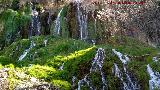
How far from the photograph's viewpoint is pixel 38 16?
2383cm

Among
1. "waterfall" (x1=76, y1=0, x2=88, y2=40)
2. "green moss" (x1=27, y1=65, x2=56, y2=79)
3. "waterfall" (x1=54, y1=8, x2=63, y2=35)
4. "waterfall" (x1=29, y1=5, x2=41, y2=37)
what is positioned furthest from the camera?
"waterfall" (x1=29, y1=5, x2=41, y2=37)

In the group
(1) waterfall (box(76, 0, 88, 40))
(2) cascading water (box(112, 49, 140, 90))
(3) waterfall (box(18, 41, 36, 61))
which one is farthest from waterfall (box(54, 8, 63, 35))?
(2) cascading water (box(112, 49, 140, 90))

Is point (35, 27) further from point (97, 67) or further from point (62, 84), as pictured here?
point (62, 84)

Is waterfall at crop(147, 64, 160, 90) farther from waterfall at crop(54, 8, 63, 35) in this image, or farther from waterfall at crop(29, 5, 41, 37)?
waterfall at crop(29, 5, 41, 37)

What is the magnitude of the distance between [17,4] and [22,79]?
1714 centimetres

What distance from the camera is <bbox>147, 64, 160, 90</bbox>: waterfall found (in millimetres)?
11703

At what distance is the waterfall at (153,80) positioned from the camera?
461 inches

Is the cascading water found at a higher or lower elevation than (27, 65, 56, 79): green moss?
lower

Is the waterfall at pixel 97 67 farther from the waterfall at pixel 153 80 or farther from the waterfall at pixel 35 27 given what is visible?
the waterfall at pixel 35 27

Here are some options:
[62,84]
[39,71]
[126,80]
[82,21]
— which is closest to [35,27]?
[82,21]

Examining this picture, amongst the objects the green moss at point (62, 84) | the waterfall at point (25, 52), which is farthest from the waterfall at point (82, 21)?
the green moss at point (62, 84)

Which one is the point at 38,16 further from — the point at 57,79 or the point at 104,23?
the point at 57,79

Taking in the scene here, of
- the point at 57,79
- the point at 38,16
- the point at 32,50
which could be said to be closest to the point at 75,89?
the point at 57,79

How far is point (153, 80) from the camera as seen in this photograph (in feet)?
39.3
